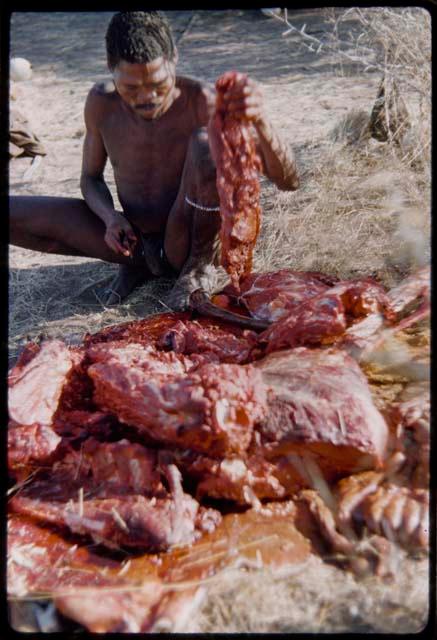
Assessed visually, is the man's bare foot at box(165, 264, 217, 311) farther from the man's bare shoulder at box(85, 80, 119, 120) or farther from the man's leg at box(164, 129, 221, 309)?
the man's bare shoulder at box(85, 80, 119, 120)

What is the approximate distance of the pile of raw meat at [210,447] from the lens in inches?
79.8

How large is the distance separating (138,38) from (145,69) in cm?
13

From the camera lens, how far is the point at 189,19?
31.2 ft

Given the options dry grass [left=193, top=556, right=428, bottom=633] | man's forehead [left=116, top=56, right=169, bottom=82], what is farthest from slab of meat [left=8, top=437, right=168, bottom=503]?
man's forehead [left=116, top=56, right=169, bottom=82]

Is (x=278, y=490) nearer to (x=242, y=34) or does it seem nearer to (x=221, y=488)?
(x=221, y=488)

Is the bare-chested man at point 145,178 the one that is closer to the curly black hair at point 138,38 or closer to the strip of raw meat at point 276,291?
the curly black hair at point 138,38

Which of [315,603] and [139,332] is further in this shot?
[139,332]

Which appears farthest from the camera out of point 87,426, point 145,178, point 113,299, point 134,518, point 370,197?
point 370,197

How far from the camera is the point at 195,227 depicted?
3424 millimetres

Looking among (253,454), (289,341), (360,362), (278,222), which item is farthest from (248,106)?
(278,222)

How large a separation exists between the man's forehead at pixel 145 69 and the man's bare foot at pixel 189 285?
1017 millimetres

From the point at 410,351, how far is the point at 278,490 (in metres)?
0.86

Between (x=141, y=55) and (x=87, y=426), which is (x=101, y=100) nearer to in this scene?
(x=141, y=55)

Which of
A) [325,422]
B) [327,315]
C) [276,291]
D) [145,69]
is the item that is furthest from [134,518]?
[145,69]
